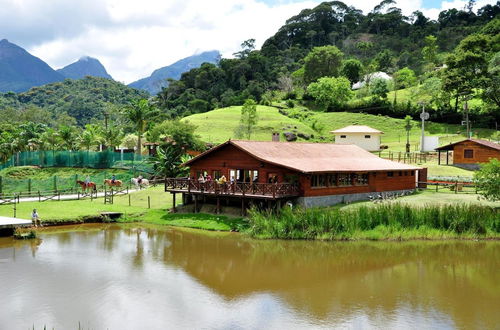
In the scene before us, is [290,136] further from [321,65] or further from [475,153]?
[321,65]

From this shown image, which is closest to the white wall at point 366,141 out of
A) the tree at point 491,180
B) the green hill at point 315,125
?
the green hill at point 315,125

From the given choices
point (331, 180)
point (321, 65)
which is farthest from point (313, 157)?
point (321, 65)

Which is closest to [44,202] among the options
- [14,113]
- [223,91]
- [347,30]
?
[14,113]

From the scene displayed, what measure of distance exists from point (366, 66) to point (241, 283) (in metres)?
103

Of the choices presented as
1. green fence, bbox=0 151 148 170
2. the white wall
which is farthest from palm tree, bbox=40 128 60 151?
the white wall

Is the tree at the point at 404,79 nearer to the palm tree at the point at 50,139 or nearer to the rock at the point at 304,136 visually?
the rock at the point at 304,136

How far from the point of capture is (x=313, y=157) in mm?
35188

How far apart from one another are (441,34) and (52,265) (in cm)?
13842

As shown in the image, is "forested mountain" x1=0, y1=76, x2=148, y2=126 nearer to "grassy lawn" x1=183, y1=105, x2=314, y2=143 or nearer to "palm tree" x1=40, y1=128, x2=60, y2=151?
"grassy lawn" x1=183, y1=105, x2=314, y2=143

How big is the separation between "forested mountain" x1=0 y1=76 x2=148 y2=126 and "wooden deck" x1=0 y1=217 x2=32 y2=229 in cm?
10282

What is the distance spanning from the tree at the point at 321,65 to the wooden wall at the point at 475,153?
6370 cm

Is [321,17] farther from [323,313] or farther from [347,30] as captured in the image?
[323,313]

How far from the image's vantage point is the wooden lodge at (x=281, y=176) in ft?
102

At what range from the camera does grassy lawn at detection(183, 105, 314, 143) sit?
7249 centimetres
